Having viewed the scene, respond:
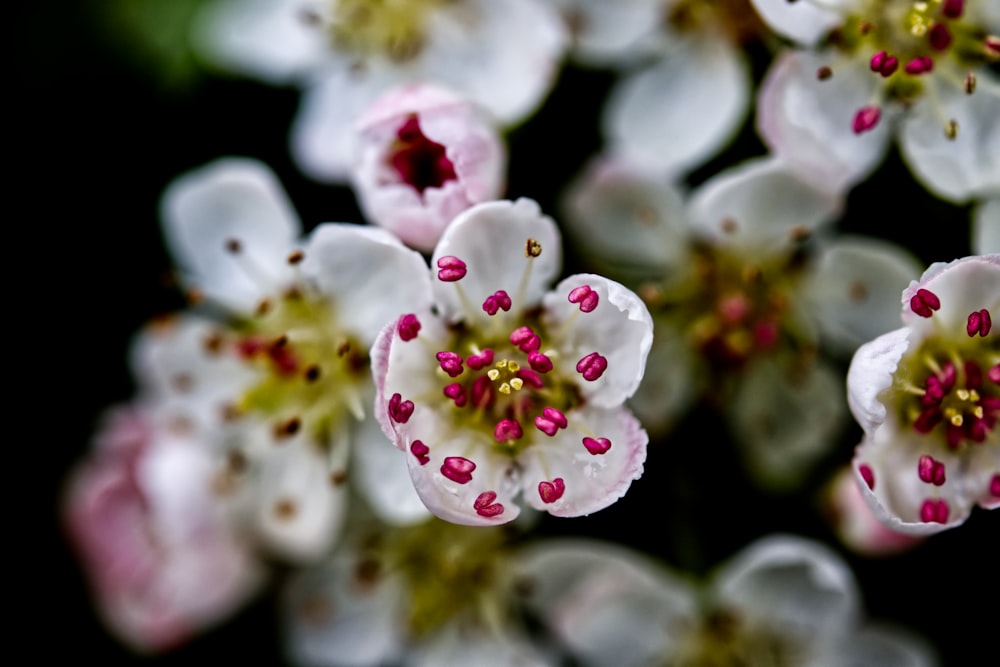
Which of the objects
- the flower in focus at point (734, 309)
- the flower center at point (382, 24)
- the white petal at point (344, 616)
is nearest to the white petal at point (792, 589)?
the flower in focus at point (734, 309)

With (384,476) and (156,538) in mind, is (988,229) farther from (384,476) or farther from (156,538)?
(156,538)

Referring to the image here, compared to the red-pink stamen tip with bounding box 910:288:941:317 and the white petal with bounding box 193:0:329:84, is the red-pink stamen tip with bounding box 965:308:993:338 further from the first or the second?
the white petal with bounding box 193:0:329:84

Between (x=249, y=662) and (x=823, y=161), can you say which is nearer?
(x=823, y=161)

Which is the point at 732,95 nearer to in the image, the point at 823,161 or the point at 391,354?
the point at 823,161

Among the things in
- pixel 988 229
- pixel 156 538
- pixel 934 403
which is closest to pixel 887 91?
pixel 988 229

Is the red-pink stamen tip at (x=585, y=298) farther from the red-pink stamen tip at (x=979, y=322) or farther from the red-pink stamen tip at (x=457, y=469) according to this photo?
the red-pink stamen tip at (x=979, y=322)

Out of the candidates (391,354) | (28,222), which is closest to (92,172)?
Answer: (28,222)

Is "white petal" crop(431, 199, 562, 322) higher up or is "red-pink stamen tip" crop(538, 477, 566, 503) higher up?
"white petal" crop(431, 199, 562, 322)

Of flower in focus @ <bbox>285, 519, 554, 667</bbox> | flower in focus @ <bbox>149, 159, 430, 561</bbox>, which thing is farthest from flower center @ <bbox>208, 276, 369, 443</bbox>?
flower in focus @ <bbox>285, 519, 554, 667</bbox>
